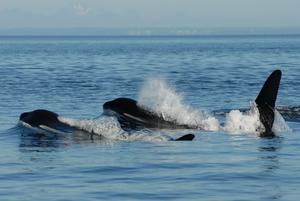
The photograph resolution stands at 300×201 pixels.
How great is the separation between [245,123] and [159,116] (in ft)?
8.11

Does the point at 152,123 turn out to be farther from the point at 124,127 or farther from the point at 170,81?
the point at 170,81

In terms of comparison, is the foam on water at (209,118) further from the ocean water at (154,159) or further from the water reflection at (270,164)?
the water reflection at (270,164)

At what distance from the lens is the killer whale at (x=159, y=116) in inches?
914

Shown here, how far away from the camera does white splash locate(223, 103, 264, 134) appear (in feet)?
79.0

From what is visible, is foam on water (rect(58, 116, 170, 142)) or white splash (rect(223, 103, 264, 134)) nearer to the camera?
foam on water (rect(58, 116, 170, 142))

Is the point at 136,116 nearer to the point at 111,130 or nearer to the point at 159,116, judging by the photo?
the point at 159,116

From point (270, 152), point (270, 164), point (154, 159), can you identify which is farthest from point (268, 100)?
point (154, 159)

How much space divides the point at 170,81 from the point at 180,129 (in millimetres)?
27961

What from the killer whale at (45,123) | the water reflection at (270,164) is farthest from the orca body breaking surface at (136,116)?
the water reflection at (270,164)

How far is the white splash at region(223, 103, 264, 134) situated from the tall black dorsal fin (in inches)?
6.3

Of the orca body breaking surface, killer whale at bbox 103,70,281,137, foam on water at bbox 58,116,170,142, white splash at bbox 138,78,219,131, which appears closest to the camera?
foam on water at bbox 58,116,170,142

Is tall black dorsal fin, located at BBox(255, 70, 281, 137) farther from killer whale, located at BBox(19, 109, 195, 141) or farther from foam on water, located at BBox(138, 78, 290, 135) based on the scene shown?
killer whale, located at BBox(19, 109, 195, 141)

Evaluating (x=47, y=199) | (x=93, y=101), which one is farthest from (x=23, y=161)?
(x=93, y=101)

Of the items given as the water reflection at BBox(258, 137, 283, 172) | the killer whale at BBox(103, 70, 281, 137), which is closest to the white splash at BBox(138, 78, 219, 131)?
the killer whale at BBox(103, 70, 281, 137)
